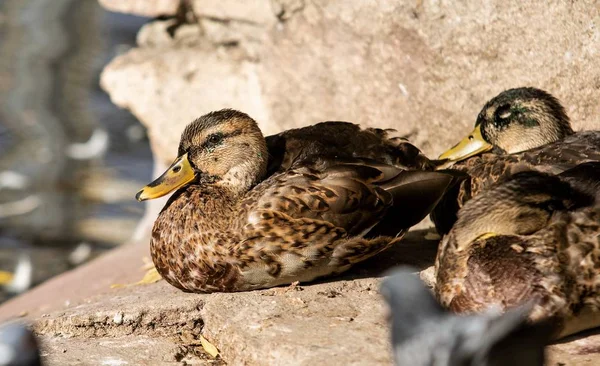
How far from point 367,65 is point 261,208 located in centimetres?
180

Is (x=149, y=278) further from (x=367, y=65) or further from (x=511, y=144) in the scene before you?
(x=511, y=144)

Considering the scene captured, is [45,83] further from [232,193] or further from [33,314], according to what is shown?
[232,193]

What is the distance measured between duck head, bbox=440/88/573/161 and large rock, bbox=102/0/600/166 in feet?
0.82

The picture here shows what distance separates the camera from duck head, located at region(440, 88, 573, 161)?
5.54 metres

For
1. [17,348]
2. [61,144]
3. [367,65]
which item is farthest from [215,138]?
[61,144]

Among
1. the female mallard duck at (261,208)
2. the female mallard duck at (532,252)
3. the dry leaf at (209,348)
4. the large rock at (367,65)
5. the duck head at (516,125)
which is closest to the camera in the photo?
the female mallard duck at (532,252)

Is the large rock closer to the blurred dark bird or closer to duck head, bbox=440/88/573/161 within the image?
duck head, bbox=440/88/573/161

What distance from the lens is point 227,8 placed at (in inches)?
303

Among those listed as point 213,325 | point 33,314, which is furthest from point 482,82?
point 33,314

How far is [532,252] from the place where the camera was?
4.36 m

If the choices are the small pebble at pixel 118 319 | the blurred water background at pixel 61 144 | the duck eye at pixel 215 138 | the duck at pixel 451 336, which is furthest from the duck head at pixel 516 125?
the blurred water background at pixel 61 144

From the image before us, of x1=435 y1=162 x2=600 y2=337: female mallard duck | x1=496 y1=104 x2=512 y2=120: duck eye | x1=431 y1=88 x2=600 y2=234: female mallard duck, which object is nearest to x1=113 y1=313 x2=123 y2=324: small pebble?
x1=435 y1=162 x2=600 y2=337: female mallard duck

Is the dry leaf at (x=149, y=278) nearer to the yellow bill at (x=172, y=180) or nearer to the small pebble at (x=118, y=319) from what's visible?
the yellow bill at (x=172, y=180)

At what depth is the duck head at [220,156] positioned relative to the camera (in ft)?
17.3
